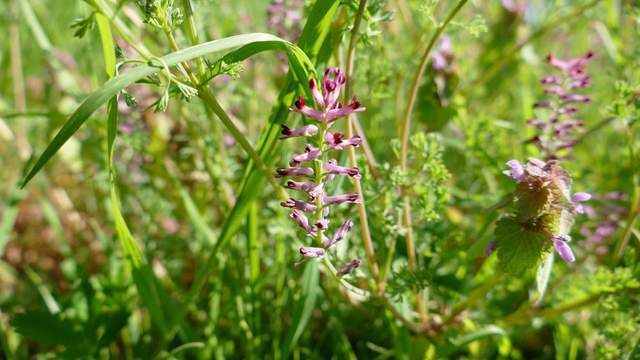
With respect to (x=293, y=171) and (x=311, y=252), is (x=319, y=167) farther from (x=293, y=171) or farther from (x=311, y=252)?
(x=311, y=252)

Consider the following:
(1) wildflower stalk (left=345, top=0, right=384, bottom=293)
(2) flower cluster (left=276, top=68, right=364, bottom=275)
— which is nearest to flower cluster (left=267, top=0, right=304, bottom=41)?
(1) wildflower stalk (left=345, top=0, right=384, bottom=293)

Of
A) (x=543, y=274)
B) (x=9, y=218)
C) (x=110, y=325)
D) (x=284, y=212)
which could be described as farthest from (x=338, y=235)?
(x=9, y=218)

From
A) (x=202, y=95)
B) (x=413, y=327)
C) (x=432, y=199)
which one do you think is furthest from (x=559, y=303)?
(x=202, y=95)

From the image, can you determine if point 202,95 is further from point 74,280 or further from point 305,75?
Answer: point 74,280

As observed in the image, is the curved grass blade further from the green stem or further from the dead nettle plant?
the dead nettle plant

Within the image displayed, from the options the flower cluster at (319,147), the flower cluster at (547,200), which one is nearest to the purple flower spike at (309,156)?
the flower cluster at (319,147)

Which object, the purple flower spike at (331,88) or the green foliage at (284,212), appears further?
the green foliage at (284,212)

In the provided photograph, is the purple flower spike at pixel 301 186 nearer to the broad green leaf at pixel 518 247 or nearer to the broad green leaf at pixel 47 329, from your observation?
the broad green leaf at pixel 518 247
